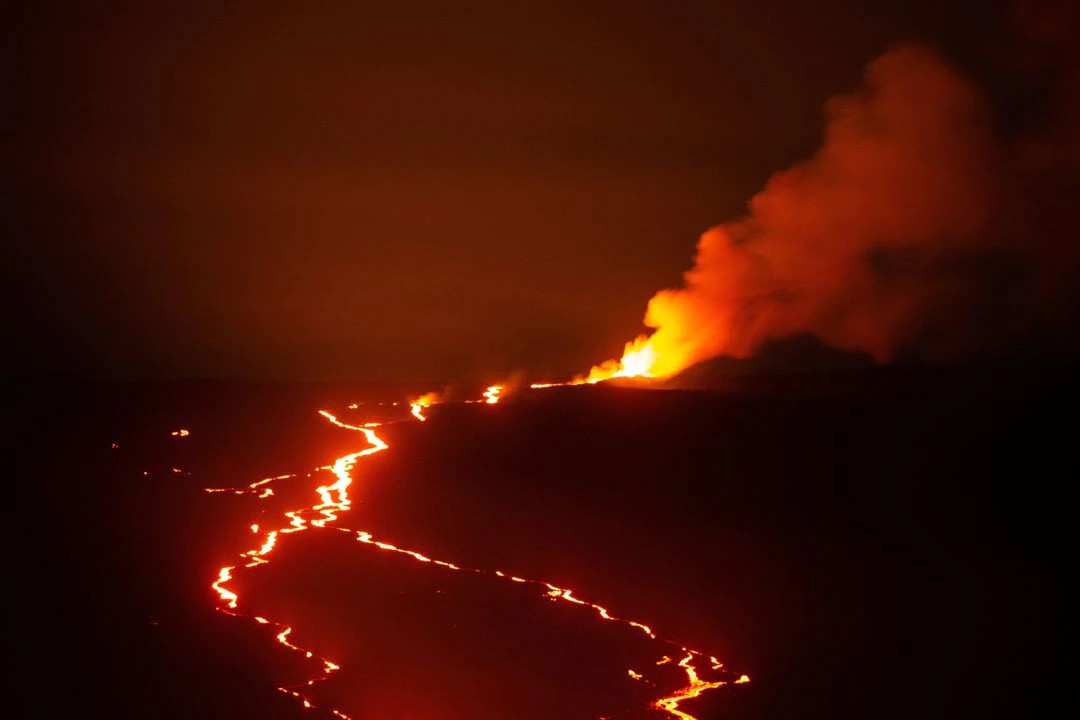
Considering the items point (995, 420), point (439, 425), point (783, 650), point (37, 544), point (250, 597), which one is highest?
point (439, 425)

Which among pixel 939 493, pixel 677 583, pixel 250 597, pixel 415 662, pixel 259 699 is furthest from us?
pixel 939 493

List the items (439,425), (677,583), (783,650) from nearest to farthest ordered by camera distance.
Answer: (783,650), (677,583), (439,425)

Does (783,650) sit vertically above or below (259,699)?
above

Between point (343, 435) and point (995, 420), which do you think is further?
point (343, 435)

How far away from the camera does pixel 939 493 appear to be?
84.5ft

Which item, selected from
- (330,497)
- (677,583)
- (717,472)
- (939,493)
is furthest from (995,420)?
(330,497)

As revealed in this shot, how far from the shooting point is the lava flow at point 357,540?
13672 millimetres

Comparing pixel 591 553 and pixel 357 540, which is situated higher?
pixel 357 540

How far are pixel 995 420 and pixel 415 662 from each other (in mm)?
19277

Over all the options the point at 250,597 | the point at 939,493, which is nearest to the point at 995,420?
the point at 939,493

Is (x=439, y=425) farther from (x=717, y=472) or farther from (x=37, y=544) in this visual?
(x=37, y=544)

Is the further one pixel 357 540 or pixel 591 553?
pixel 357 540

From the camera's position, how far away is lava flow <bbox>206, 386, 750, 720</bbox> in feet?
44.9

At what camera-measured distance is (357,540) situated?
23.5m
